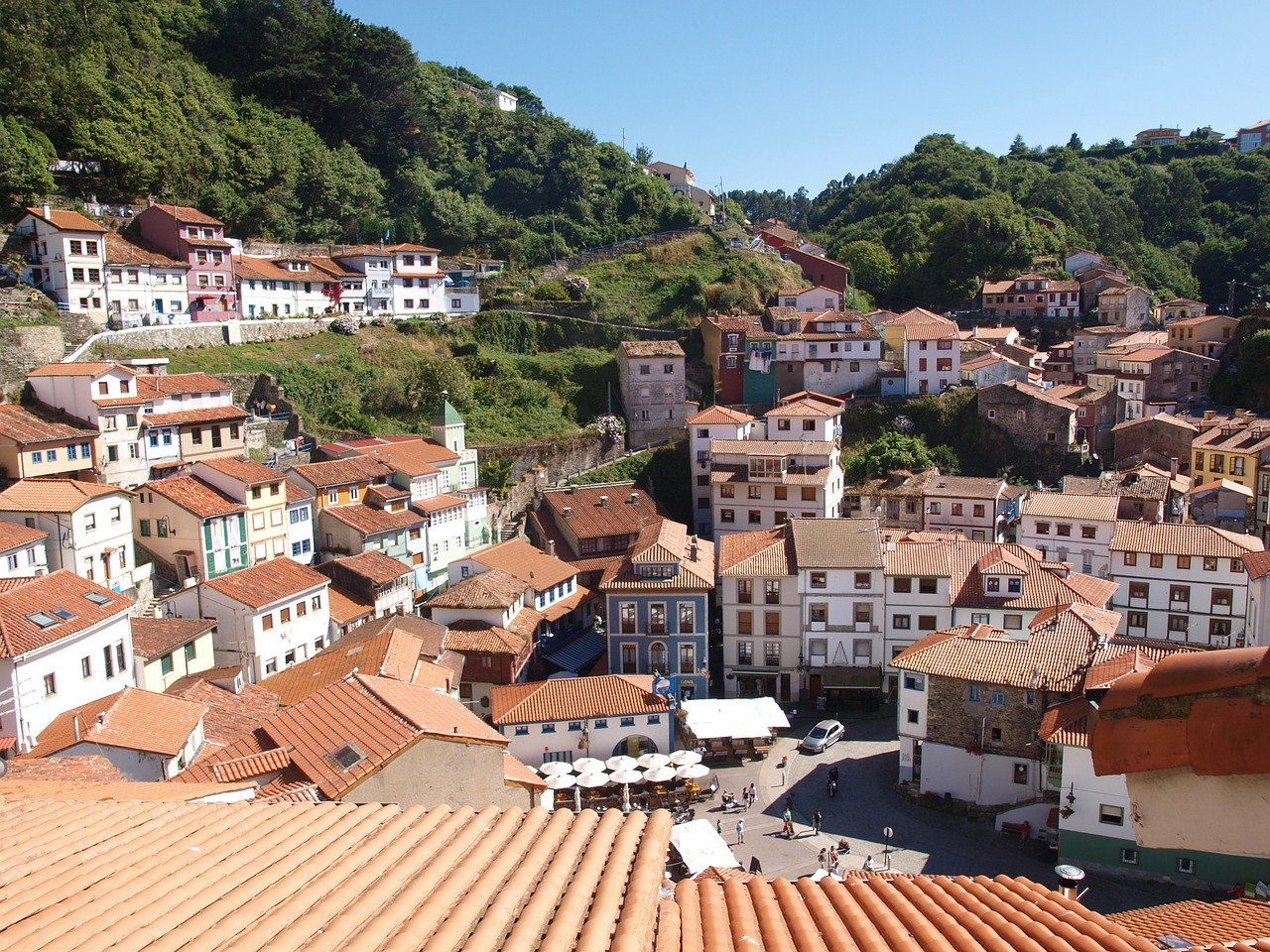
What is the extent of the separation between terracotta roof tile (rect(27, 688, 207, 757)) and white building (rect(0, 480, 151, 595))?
24.1 feet

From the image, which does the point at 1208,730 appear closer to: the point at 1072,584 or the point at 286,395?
the point at 1072,584

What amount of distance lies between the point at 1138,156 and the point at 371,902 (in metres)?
137

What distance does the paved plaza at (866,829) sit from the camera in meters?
25.3

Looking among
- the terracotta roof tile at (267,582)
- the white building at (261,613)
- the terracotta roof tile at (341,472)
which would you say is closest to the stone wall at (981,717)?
the white building at (261,613)

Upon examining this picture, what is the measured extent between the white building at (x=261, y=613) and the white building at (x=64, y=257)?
19.6 metres

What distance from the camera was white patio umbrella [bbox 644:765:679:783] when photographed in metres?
29.5

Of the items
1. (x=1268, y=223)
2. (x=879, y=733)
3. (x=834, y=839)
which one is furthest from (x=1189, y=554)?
(x=1268, y=223)

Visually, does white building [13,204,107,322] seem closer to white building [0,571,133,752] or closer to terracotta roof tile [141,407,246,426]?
terracotta roof tile [141,407,246,426]

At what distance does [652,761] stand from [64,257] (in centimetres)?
3488

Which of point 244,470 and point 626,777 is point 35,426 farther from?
point 626,777

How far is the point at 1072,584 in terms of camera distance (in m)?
36.5

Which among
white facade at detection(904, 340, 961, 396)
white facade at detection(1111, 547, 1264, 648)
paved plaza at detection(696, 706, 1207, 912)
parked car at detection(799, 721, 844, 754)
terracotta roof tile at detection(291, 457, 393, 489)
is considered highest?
white facade at detection(904, 340, 961, 396)

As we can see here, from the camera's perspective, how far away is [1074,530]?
141 feet

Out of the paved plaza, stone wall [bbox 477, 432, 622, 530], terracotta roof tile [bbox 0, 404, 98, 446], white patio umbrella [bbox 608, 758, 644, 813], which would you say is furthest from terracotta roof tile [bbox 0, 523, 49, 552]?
the paved plaza
